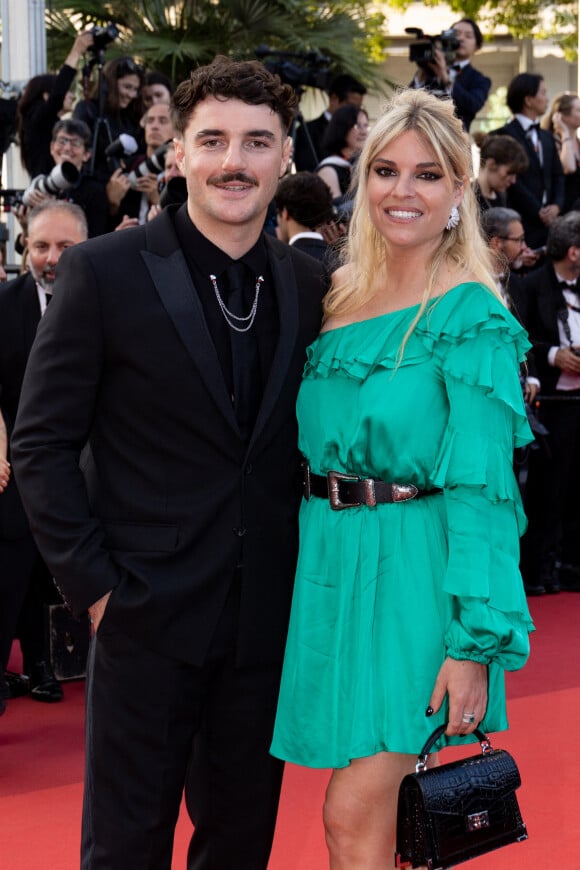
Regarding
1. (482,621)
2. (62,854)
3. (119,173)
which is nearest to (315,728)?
(482,621)

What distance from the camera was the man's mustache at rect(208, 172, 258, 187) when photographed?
2.52 meters

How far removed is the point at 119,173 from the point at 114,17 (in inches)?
352

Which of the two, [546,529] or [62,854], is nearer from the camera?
[62,854]

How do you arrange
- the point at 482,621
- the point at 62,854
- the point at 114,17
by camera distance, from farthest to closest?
1. the point at 114,17
2. the point at 62,854
3. the point at 482,621

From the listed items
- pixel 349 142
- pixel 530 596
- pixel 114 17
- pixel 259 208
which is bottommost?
pixel 530 596

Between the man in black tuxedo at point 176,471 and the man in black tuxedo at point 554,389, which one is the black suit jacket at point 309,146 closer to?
the man in black tuxedo at point 554,389

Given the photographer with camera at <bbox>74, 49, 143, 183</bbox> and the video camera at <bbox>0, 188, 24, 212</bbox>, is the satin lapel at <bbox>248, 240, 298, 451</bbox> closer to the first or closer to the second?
the video camera at <bbox>0, 188, 24, 212</bbox>

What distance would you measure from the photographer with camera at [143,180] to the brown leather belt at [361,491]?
4435 mm

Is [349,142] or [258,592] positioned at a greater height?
[349,142]

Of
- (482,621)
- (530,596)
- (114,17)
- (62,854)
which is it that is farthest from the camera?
(114,17)

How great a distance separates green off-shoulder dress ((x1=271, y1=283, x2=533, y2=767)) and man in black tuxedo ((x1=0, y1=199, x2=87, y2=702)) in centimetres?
208

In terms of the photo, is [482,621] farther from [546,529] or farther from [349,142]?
[349,142]

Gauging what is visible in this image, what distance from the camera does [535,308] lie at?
7.09 m

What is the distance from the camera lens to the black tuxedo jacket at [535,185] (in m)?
8.27
